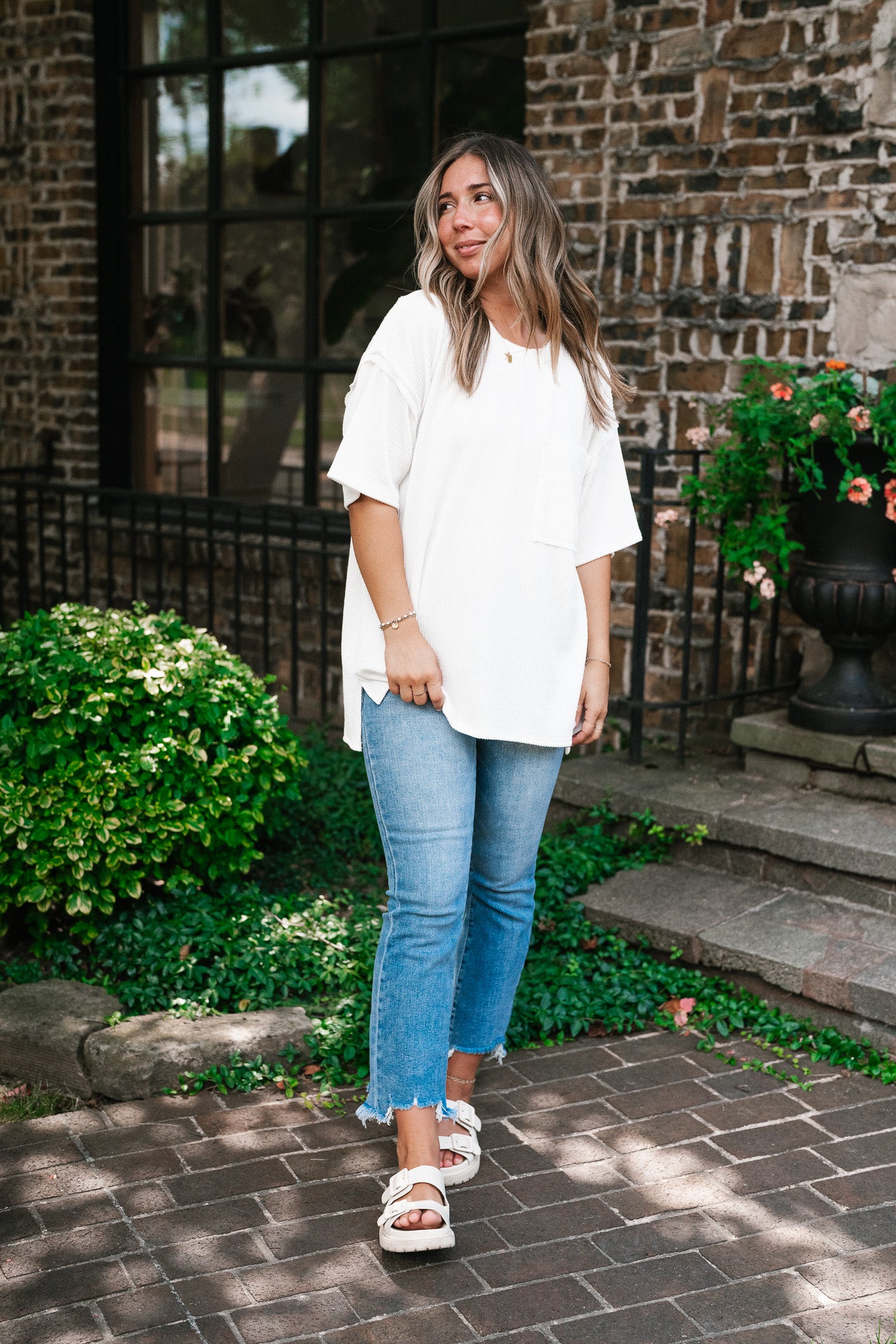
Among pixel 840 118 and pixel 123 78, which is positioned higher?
pixel 123 78

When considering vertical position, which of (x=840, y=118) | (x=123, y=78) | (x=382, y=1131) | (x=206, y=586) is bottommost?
(x=382, y=1131)

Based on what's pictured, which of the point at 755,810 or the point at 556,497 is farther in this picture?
the point at 755,810

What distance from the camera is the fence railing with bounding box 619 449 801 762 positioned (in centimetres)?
449

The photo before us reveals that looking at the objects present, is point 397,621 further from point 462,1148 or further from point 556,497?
point 462,1148

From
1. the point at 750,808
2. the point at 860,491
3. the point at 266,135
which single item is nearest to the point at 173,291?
the point at 266,135

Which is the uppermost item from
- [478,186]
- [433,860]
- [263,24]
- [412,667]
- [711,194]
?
[263,24]

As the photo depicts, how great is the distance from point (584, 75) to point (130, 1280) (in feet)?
14.0

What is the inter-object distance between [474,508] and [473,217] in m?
0.53

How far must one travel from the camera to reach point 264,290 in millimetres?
6477

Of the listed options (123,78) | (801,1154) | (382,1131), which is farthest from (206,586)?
(801,1154)

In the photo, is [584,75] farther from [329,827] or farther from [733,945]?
[733,945]

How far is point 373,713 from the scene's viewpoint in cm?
249

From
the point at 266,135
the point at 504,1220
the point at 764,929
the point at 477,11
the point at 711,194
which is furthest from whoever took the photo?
the point at 266,135

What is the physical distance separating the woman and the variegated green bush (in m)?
1.33
